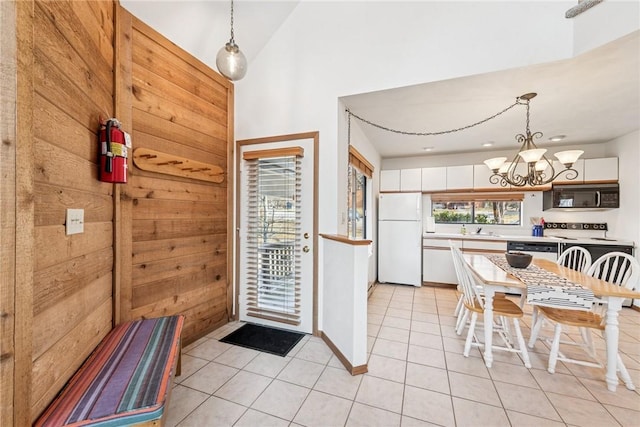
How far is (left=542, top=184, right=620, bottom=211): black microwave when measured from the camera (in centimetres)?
395

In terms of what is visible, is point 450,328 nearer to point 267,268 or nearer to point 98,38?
point 267,268

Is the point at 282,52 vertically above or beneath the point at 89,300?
above

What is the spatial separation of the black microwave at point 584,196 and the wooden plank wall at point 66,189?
19.3ft

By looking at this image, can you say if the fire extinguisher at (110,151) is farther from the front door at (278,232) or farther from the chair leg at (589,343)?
the chair leg at (589,343)

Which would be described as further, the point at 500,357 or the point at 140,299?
the point at 500,357

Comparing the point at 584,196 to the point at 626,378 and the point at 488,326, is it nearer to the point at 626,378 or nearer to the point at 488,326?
the point at 626,378

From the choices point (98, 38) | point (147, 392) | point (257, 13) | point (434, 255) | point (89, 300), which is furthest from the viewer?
Result: point (434, 255)

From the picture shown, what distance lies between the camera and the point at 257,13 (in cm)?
266

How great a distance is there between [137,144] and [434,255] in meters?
4.60

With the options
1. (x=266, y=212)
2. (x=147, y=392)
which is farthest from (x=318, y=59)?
(x=147, y=392)

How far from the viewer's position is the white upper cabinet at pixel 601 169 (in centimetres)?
398

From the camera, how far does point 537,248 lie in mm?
4078

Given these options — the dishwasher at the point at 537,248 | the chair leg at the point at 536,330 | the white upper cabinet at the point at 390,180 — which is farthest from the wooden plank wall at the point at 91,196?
the dishwasher at the point at 537,248

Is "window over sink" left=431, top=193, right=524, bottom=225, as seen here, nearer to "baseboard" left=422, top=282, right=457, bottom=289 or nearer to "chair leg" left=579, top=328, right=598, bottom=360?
"baseboard" left=422, top=282, right=457, bottom=289
